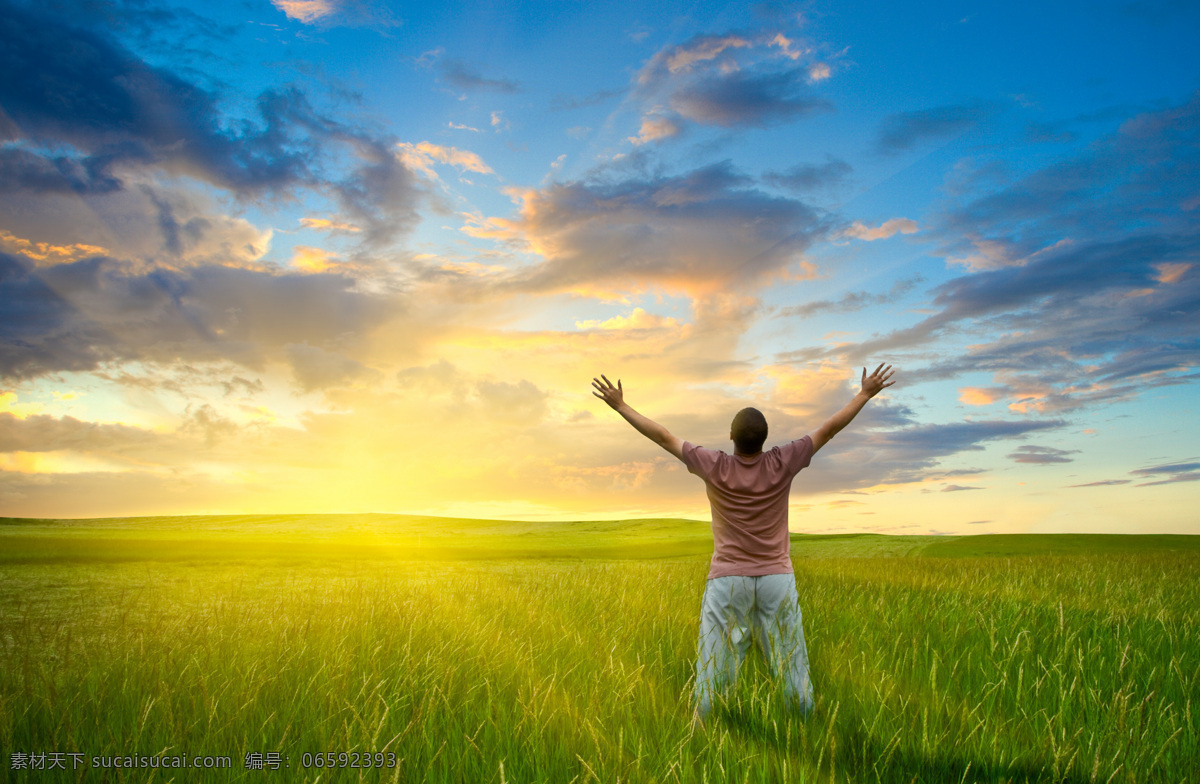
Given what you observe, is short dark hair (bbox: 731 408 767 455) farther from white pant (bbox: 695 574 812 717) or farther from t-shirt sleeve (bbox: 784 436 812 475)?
white pant (bbox: 695 574 812 717)

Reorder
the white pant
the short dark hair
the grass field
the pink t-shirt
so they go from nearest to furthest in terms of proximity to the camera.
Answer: the grass field
the white pant
the pink t-shirt
the short dark hair

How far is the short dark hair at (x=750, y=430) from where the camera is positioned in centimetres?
432

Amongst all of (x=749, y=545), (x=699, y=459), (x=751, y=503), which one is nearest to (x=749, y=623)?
(x=749, y=545)

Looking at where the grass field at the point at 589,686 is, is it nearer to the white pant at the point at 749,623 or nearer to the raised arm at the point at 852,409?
the white pant at the point at 749,623

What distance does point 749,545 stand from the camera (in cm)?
419

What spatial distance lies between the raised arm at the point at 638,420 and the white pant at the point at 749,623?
106 centimetres

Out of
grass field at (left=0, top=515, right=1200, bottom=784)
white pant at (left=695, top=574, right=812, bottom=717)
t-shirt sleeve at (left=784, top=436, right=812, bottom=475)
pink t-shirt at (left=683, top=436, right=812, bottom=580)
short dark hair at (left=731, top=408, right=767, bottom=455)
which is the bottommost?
grass field at (left=0, top=515, right=1200, bottom=784)

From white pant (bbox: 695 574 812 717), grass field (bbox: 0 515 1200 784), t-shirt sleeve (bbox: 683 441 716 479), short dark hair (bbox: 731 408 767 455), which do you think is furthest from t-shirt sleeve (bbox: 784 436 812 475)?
grass field (bbox: 0 515 1200 784)

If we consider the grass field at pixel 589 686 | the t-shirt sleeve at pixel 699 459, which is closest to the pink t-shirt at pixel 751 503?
the t-shirt sleeve at pixel 699 459

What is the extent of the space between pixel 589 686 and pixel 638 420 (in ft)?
6.70

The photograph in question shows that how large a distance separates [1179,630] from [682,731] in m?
7.21

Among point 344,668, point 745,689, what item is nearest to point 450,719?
point 344,668

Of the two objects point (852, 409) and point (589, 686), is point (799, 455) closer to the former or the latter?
point (852, 409)

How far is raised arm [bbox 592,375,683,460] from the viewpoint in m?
4.51
